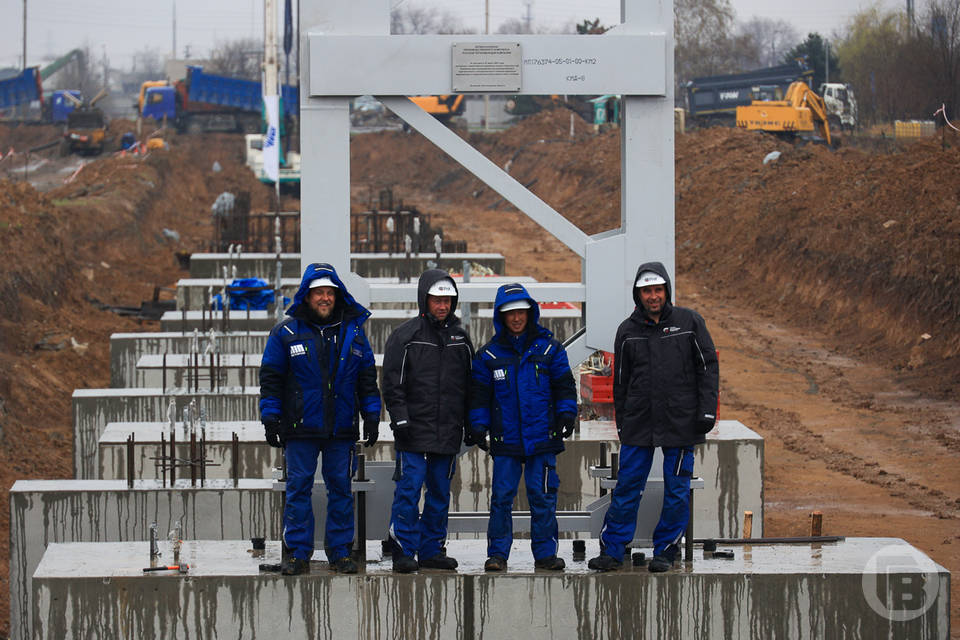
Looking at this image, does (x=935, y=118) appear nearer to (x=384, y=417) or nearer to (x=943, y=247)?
(x=943, y=247)

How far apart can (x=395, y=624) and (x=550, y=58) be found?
289 centimetres

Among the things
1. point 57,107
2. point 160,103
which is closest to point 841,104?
point 160,103


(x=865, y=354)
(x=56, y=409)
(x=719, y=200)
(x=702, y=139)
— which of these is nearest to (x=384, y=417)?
(x=56, y=409)

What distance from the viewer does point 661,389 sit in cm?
683

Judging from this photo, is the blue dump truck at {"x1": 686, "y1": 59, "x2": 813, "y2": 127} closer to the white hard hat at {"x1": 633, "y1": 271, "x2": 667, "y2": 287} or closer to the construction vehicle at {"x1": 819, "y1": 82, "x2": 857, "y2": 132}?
the construction vehicle at {"x1": 819, "y1": 82, "x2": 857, "y2": 132}

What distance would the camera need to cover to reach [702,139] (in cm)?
4653

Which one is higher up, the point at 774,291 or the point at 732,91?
the point at 732,91

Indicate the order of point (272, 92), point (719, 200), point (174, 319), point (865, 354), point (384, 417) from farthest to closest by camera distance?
point (272, 92) < point (719, 200) < point (865, 354) < point (174, 319) < point (384, 417)

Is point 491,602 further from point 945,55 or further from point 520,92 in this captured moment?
point 945,55

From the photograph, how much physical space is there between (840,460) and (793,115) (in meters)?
30.7

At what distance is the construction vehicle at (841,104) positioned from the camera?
1951 inches

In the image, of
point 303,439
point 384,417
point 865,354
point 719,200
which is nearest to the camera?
point 303,439

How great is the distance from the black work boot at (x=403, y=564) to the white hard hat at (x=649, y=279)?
1721 millimetres

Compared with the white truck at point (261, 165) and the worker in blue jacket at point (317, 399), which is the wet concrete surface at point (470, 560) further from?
the white truck at point (261, 165)
